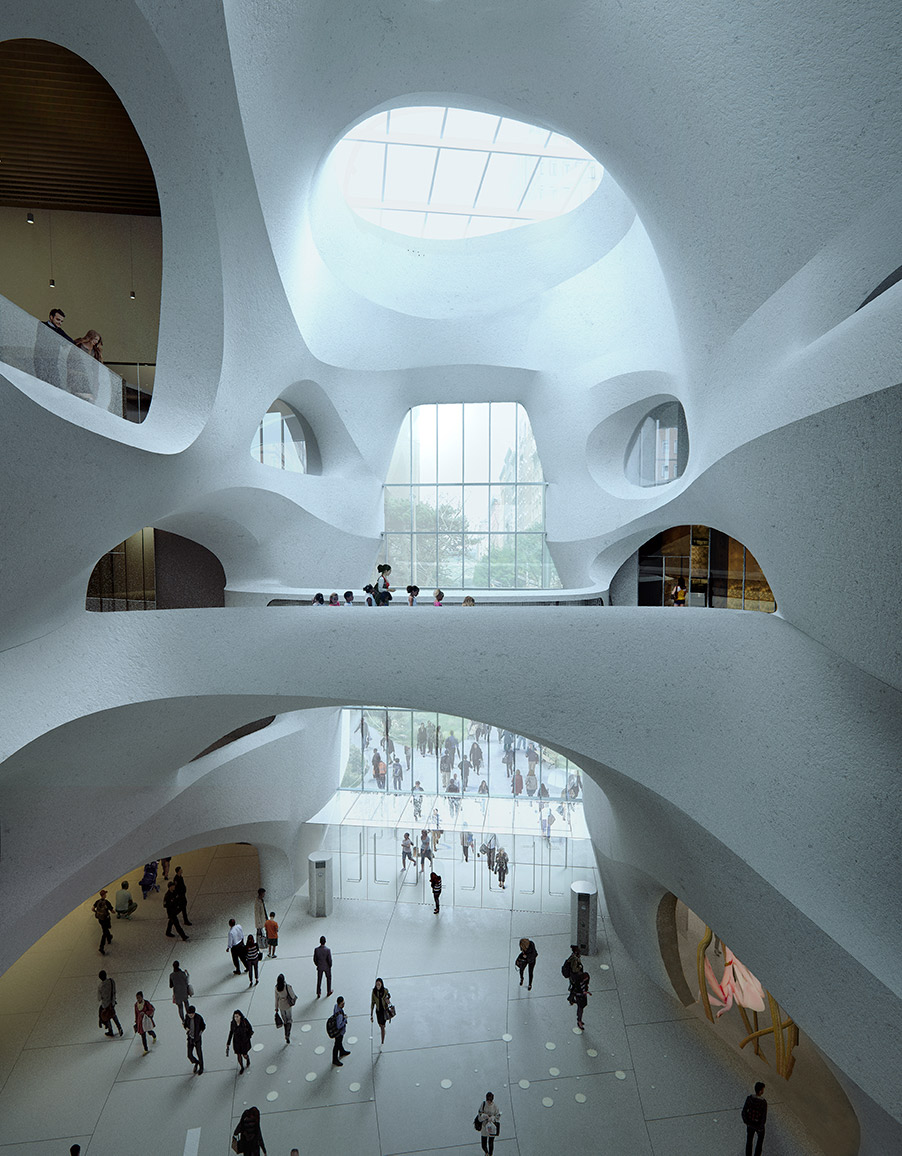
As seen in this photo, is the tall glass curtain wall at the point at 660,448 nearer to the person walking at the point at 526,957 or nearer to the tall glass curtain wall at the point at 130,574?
the person walking at the point at 526,957

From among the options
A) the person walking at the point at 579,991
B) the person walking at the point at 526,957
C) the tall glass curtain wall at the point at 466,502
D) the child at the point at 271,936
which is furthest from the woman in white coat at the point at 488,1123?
the tall glass curtain wall at the point at 466,502

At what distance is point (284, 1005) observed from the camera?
10617 millimetres

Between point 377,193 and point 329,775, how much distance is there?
14.4 m

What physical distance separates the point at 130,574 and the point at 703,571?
14653mm

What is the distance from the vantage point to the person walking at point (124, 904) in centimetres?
1459

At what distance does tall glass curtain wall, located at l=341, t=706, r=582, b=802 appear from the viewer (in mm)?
19547

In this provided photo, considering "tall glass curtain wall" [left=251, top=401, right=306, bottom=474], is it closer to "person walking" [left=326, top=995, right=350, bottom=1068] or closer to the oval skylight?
the oval skylight

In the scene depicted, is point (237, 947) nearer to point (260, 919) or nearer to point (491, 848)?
point (260, 919)

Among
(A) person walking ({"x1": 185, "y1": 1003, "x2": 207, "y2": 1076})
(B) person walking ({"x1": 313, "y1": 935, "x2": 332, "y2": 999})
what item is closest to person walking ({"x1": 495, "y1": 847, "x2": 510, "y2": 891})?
(B) person walking ({"x1": 313, "y1": 935, "x2": 332, "y2": 999})

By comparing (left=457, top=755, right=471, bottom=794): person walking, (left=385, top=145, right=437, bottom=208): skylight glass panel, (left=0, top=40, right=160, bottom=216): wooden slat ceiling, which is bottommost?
(left=457, top=755, right=471, bottom=794): person walking

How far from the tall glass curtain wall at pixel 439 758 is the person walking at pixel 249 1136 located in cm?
1104

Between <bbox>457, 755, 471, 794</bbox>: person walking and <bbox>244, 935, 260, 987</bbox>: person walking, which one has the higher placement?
<bbox>457, 755, 471, 794</bbox>: person walking

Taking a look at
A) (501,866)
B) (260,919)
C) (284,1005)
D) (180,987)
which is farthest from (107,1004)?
(501,866)

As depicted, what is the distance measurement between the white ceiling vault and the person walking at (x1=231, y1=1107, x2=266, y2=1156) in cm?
467
